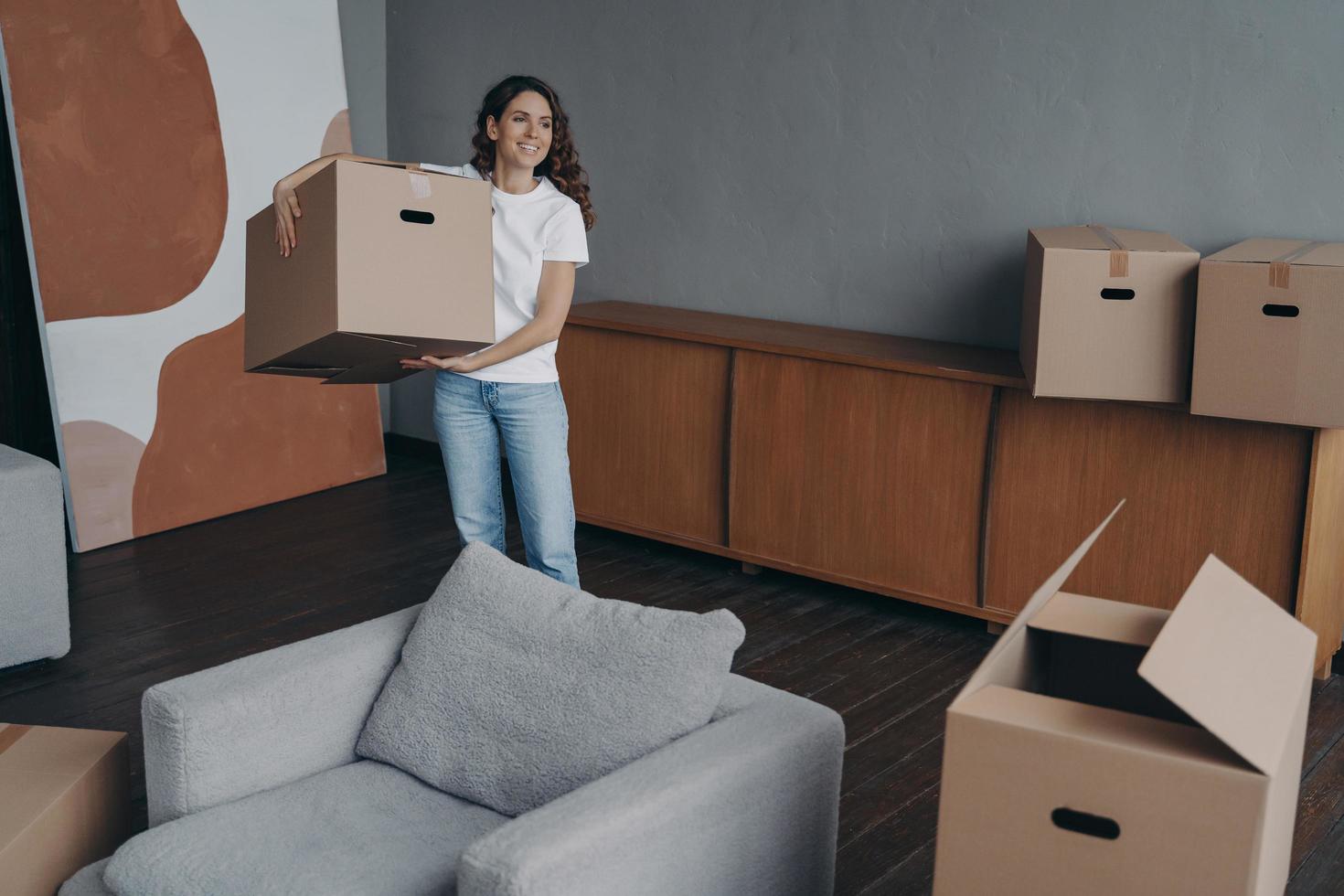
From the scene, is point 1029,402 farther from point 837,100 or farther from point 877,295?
point 837,100

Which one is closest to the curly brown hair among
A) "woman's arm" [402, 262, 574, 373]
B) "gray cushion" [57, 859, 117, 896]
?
"woman's arm" [402, 262, 574, 373]

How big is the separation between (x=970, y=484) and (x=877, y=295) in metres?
0.81

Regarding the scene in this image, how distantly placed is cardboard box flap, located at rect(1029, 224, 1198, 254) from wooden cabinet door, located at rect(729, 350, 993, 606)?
46cm

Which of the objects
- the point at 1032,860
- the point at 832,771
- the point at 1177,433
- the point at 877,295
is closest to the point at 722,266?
the point at 877,295

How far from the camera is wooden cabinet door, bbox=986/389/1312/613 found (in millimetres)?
3145

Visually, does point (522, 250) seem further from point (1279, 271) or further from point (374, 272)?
point (1279, 271)

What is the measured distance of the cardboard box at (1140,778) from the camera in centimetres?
123

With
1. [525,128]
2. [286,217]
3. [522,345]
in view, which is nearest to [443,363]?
[522,345]

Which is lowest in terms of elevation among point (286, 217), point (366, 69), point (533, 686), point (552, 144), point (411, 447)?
point (411, 447)

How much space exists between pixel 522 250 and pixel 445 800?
1222mm

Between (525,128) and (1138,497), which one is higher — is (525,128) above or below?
above

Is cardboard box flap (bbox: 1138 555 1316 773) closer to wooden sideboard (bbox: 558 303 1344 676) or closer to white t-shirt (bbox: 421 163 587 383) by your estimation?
white t-shirt (bbox: 421 163 587 383)

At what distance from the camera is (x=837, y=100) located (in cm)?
405

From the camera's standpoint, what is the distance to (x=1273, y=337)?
288cm
